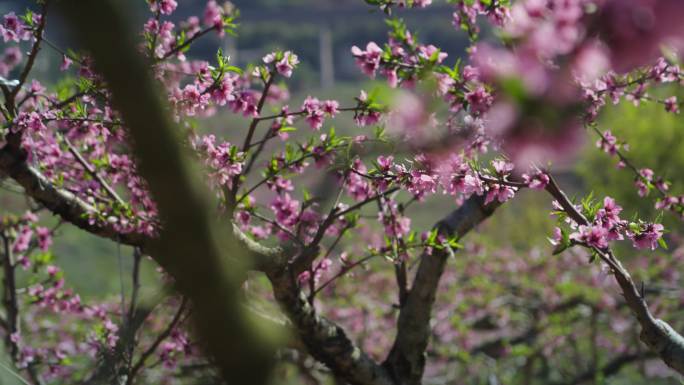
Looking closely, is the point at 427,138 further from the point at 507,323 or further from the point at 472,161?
the point at 507,323

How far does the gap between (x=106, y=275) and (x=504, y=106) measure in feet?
64.9

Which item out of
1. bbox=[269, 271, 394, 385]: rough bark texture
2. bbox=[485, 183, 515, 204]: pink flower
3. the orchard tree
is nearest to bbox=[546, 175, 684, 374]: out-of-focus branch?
the orchard tree

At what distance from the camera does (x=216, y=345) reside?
3.64ft

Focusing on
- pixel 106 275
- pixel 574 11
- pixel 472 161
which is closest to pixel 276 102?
pixel 472 161

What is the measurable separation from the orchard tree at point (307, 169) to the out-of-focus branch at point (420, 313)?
1 centimetres

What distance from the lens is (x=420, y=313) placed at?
4.12 m

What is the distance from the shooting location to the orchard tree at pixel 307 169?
1095mm

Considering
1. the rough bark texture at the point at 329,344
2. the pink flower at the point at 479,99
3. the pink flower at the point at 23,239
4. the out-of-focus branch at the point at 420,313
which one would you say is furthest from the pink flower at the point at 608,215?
the pink flower at the point at 23,239

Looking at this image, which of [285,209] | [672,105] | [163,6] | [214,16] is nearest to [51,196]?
[163,6]

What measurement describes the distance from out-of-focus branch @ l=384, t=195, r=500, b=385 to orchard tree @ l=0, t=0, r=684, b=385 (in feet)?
0.04

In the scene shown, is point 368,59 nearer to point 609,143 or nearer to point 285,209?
point 285,209

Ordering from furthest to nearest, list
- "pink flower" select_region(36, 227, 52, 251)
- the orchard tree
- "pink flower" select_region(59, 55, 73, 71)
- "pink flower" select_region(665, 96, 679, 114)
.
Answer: "pink flower" select_region(36, 227, 52, 251), "pink flower" select_region(665, 96, 679, 114), "pink flower" select_region(59, 55, 73, 71), the orchard tree

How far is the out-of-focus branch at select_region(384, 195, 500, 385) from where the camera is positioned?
409 cm

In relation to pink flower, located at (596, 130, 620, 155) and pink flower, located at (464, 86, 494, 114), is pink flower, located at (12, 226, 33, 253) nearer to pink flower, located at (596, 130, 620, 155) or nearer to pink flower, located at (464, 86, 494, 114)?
pink flower, located at (464, 86, 494, 114)
